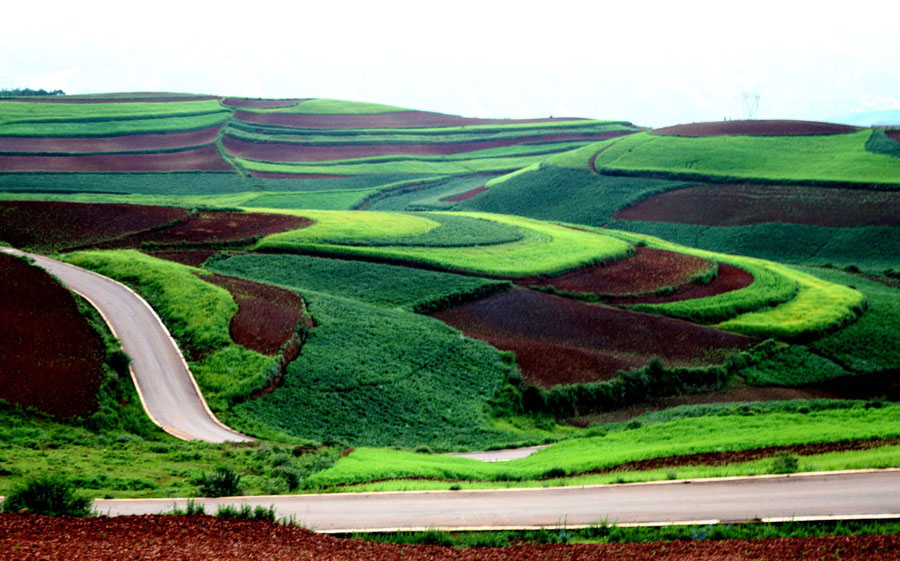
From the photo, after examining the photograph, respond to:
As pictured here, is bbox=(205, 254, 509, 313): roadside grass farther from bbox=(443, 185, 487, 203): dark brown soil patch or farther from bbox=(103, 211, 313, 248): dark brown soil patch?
bbox=(443, 185, 487, 203): dark brown soil patch

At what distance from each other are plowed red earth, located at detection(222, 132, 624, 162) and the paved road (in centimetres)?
11466

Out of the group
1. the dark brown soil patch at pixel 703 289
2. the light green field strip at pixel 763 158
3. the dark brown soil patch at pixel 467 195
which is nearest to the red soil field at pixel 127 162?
the dark brown soil patch at pixel 467 195

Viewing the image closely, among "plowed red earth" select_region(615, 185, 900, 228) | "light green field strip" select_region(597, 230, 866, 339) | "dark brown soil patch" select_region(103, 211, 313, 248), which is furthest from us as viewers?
"plowed red earth" select_region(615, 185, 900, 228)

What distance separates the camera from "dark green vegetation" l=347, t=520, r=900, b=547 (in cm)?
1694

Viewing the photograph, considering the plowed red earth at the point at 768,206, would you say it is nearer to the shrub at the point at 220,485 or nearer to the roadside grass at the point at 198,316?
the roadside grass at the point at 198,316

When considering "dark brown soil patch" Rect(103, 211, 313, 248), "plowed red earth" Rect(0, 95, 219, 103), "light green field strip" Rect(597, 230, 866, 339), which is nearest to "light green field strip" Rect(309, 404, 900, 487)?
"light green field strip" Rect(597, 230, 866, 339)

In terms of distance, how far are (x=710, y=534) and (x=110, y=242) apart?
186 ft

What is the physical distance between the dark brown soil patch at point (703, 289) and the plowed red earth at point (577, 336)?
3.66 metres

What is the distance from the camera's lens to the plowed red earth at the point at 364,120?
14900 centimetres

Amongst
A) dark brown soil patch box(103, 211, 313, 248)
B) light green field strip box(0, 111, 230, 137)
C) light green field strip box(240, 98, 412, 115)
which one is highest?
light green field strip box(240, 98, 412, 115)

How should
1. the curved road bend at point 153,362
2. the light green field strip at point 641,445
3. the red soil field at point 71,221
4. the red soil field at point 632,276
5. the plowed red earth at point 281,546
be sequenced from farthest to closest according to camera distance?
the red soil field at point 71,221
the red soil field at point 632,276
the curved road bend at point 153,362
the light green field strip at point 641,445
the plowed red earth at point 281,546

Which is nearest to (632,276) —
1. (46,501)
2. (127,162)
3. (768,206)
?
(768,206)

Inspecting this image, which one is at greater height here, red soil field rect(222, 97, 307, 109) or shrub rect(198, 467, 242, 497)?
red soil field rect(222, 97, 307, 109)

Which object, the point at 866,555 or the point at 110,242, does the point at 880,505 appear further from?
the point at 110,242
